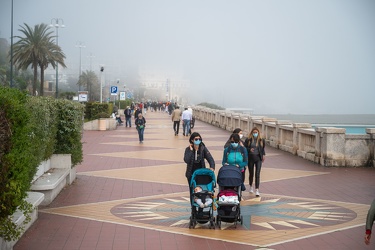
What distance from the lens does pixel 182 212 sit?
12336mm

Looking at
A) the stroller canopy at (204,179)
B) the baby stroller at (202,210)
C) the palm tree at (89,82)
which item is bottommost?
the baby stroller at (202,210)

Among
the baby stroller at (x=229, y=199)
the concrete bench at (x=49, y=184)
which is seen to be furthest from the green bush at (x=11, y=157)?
the concrete bench at (x=49, y=184)

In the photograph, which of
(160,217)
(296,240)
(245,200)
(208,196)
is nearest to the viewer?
(296,240)

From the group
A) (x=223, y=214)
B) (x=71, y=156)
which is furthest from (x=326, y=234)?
(x=71, y=156)

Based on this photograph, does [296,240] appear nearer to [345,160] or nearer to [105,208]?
[105,208]

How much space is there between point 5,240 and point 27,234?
2.06 m

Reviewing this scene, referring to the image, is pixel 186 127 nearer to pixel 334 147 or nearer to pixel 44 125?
pixel 334 147

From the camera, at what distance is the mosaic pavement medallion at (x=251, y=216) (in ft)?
34.3

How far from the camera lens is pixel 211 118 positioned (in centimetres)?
5319

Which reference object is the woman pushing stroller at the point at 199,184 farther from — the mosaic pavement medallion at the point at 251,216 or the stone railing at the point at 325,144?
the stone railing at the point at 325,144

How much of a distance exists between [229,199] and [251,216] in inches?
52.3

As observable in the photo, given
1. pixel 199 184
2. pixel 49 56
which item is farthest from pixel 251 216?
pixel 49 56

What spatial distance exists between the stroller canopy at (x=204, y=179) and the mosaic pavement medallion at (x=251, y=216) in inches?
28.6

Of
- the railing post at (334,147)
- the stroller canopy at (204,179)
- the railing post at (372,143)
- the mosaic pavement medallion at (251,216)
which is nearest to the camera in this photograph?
the mosaic pavement medallion at (251,216)
